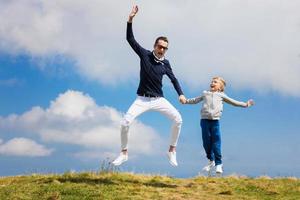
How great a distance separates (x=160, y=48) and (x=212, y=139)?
152 inches

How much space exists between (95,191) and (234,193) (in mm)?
3686

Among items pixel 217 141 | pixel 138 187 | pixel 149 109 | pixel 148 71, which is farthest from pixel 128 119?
pixel 217 141

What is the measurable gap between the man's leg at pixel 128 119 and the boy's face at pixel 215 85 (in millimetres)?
3248

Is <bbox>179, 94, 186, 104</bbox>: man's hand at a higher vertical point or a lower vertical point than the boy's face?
lower

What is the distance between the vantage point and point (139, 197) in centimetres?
1217

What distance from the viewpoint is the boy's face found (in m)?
15.6

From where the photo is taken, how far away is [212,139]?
15789 millimetres

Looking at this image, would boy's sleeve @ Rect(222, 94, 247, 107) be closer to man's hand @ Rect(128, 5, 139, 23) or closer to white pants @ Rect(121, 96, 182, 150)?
white pants @ Rect(121, 96, 182, 150)

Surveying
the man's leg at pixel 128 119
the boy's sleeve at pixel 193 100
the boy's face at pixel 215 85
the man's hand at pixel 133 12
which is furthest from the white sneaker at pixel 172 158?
the man's hand at pixel 133 12

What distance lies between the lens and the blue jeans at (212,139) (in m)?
15.6

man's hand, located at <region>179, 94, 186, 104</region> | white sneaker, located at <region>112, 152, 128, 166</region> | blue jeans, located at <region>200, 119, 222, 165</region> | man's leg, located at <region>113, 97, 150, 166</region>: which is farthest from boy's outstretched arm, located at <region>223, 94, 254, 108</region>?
white sneaker, located at <region>112, 152, 128, 166</region>

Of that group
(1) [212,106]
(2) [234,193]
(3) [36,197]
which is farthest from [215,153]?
(3) [36,197]

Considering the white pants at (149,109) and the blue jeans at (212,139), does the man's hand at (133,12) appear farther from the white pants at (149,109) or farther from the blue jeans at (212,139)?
the blue jeans at (212,139)

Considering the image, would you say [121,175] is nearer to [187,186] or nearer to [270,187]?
[187,186]
